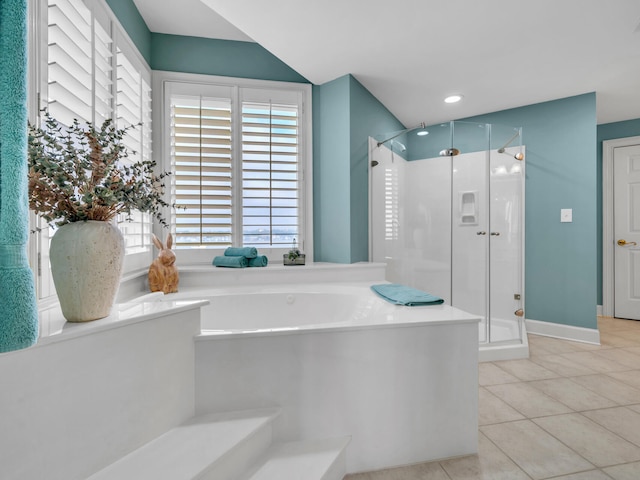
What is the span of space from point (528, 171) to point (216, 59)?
316 cm

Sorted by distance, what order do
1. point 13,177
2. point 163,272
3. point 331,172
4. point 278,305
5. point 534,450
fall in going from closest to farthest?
point 13,177 < point 534,450 < point 163,272 < point 278,305 < point 331,172

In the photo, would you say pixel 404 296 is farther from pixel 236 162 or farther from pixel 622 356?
pixel 622 356

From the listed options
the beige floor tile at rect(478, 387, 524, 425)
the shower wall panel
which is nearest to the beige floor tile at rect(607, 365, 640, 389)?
the beige floor tile at rect(478, 387, 524, 425)

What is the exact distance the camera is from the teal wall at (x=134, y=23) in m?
2.07

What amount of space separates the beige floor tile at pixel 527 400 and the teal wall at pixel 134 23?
333 cm

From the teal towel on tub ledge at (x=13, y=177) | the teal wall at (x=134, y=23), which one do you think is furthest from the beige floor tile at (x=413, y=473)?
the teal wall at (x=134, y=23)

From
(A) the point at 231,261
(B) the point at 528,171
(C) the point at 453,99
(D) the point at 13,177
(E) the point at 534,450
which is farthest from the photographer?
(B) the point at 528,171

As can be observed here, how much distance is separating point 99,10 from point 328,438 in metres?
2.41

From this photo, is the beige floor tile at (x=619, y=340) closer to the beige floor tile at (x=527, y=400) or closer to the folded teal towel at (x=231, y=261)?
the beige floor tile at (x=527, y=400)

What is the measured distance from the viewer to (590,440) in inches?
65.0

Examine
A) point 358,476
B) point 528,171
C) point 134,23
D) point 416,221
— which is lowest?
point 358,476

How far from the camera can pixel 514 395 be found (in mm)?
2107

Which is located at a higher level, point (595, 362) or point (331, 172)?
point (331, 172)

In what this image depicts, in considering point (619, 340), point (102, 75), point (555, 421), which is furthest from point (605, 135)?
point (102, 75)
